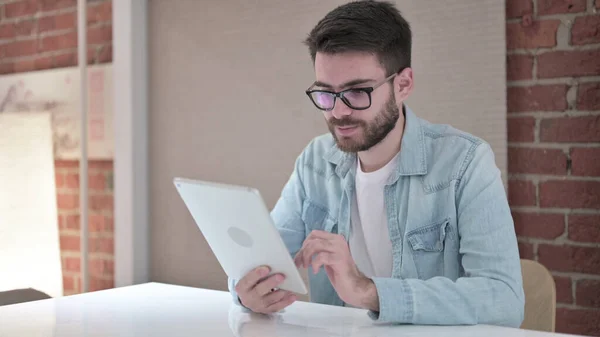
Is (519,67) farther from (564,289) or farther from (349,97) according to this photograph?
(349,97)

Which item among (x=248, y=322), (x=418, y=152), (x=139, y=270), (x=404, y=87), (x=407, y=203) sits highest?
(x=404, y=87)

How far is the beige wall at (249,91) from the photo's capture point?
7.59 ft

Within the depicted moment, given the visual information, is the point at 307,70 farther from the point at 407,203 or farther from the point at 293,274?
the point at 293,274

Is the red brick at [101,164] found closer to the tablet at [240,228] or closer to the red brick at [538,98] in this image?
the red brick at [538,98]

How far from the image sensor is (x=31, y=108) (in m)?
3.52

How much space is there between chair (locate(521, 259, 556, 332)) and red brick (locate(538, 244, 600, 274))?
25.5 inches

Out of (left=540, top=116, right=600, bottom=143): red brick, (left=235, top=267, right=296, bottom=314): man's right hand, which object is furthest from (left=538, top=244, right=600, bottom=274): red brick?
(left=235, top=267, right=296, bottom=314): man's right hand

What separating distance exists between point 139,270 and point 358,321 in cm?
238

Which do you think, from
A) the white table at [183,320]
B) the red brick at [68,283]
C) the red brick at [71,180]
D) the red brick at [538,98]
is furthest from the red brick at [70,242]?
the red brick at [538,98]

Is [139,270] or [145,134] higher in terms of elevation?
[145,134]

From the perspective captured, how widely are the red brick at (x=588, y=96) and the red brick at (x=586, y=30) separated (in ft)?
0.45

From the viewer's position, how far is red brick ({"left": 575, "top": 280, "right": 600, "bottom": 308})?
212 centimetres

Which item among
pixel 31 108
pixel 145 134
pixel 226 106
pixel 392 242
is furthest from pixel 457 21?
pixel 31 108

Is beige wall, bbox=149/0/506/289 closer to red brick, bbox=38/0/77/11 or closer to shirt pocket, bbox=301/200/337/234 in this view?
red brick, bbox=38/0/77/11
